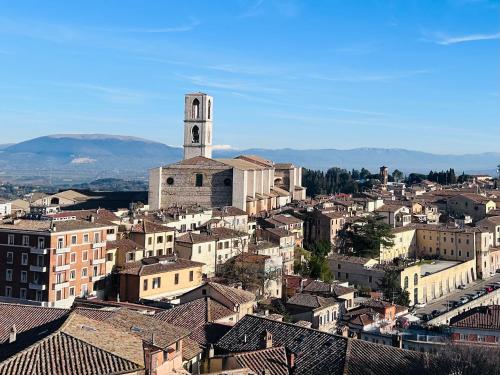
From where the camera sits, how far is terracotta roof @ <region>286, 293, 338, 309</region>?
26.3 m

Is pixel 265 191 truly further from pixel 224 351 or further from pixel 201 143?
pixel 224 351

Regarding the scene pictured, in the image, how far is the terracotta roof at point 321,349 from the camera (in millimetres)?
15516

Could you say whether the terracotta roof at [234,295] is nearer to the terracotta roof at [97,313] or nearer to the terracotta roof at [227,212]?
the terracotta roof at [97,313]

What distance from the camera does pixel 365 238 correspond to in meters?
44.9

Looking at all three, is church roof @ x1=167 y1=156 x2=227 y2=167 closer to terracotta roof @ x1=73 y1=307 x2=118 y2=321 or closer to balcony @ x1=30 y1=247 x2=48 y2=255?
balcony @ x1=30 y1=247 x2=48 y2=255

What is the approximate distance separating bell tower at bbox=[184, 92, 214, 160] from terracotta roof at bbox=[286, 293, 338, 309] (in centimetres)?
3653

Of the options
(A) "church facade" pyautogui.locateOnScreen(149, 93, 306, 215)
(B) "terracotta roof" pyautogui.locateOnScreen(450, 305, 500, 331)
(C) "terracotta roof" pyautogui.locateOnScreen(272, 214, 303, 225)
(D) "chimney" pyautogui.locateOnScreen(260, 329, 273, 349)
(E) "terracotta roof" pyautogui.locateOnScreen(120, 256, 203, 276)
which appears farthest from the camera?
(A) "church facade" pyautogui.locateOnScreen(149, 93, 306, 215)

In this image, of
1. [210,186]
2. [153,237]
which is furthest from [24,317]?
[210,186]

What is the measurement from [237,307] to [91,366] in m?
10.5

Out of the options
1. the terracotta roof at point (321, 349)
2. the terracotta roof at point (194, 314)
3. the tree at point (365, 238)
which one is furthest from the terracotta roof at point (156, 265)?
the tree at point (365, 238)

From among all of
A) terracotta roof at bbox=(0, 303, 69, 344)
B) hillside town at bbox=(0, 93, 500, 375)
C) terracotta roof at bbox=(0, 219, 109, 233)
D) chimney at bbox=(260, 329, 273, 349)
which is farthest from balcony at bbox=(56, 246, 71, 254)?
chimney at bbox=(260, 329, 273, 349)

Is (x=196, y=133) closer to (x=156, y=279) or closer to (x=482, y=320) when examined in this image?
(x=156, y=279)

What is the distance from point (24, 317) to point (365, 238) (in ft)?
99.4

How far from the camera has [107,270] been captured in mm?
29875
